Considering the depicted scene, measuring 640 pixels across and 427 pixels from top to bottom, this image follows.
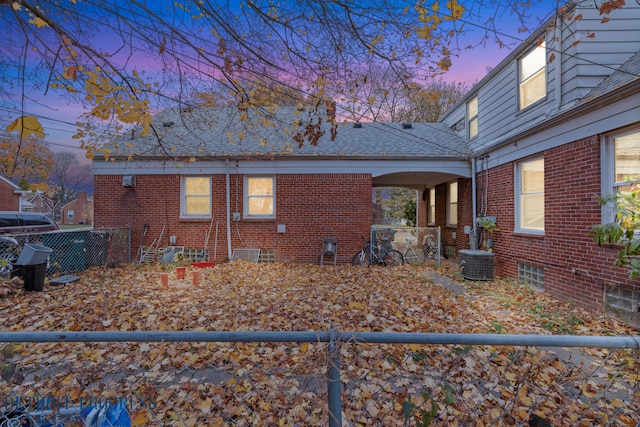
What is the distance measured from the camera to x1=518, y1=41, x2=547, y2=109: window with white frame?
6875 mm

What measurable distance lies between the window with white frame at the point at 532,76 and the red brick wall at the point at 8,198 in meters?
28.9

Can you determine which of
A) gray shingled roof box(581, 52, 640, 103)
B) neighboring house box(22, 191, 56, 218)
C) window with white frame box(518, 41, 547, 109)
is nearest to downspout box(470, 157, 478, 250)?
window with white frame box(518, 41, 547, 109)

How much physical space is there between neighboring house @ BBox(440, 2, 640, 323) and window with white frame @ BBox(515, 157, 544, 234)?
0.08ft

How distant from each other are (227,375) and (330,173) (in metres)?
7.57

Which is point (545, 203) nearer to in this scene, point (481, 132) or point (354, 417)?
point (481, 132)

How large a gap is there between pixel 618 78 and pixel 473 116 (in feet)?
16.7

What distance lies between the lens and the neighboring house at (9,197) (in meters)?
20.6

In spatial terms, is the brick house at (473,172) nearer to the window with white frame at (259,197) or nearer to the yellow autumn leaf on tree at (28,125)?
the window with white frame at (259,197)

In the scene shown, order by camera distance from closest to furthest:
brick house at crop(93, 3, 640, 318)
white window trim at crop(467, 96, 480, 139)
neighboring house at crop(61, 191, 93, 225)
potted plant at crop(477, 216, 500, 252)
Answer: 1. brick house at crop(93, 3, 640, 318)
2. potted plant at crop(477, 216, 500, 252)
3. white window trim at crop(467, 96, 480, 139)
4. neighboring house at crop(61, 191, 93, 225)

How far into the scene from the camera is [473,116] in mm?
10336

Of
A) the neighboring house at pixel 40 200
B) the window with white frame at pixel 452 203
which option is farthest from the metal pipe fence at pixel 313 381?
the window with white frame at pixel 452 203

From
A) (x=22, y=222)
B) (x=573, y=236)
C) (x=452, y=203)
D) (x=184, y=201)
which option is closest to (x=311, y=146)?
(x=184, y=201)

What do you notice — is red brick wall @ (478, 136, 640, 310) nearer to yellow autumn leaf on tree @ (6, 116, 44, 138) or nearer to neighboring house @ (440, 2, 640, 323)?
neighboring house @ (440, 2, 640, 323)

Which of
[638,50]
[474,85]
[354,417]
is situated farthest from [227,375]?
[474,85]
